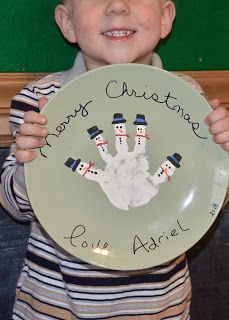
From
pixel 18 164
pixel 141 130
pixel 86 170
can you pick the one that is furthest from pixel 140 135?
pixel 18 164

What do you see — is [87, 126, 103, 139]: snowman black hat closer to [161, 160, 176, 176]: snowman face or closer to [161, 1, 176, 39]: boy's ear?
[161, 160, 176, 176]: snowman face

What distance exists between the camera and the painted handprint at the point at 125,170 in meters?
0.97

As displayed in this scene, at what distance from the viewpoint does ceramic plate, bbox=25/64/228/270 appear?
3.08 ft

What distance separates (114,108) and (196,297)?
0.58 meters

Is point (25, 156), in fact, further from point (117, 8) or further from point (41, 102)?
point (117, 8)

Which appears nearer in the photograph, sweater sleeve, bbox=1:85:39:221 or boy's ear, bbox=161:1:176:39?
sweater sleeve, bbox=1:85:39:221

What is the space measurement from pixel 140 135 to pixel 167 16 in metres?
0.27

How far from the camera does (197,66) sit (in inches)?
48.6

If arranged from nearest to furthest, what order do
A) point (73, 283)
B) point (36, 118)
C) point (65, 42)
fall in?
point (36, 118) → point (73, 283) → point (65, 42)

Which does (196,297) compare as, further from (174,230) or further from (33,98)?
(33,98)

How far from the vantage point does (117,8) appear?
3.18ft

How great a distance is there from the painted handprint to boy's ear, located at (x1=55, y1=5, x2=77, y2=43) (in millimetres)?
204

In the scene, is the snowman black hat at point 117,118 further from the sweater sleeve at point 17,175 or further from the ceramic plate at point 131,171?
the sweater sleeve at point 17,175

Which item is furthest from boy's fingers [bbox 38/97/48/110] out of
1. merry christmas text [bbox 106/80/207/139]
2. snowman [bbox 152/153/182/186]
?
snowman [bbox 152/153/182/186]
